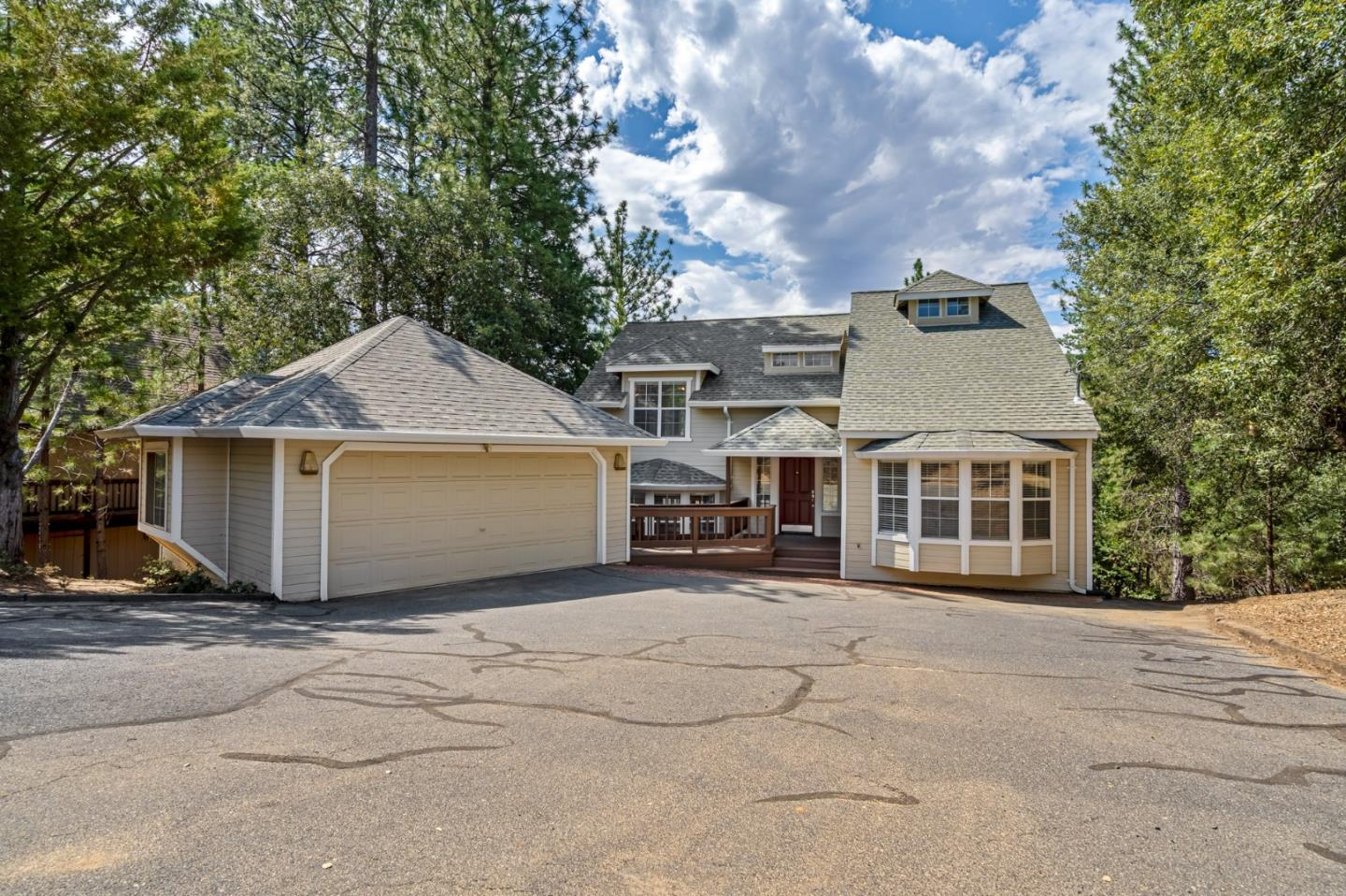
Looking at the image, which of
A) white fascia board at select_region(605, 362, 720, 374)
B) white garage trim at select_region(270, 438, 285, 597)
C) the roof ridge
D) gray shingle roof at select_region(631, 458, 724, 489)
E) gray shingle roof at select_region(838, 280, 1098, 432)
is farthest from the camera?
white fascia board at select_region(605, 362, 720, 374)

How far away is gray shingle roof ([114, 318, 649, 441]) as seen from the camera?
9.91 metres

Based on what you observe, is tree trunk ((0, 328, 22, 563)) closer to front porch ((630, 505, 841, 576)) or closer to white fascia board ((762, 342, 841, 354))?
front porch ((630, 505, 841, 576))

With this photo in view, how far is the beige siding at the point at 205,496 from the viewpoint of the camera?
10625mm

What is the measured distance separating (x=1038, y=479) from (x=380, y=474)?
12000mm

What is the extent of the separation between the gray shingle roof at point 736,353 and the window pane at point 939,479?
4443 millimetres

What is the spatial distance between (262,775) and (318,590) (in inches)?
257

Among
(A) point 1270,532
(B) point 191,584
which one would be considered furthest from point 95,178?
(A) point 1270,532

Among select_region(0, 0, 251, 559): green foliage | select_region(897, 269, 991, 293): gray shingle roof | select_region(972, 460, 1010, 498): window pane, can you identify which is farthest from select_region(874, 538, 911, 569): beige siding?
select_region(0, 0, 251, 559): green foliage

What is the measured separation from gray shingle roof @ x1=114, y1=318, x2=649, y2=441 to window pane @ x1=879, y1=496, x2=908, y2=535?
5.27m

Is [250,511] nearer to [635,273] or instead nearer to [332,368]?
[332,368]

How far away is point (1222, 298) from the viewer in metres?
9.84

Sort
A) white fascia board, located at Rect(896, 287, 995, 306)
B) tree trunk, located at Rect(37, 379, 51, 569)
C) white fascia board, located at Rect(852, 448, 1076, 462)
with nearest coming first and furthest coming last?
1. white fascia board, located at Rect(852, 448, 1076, 462)
2. tree trunk, located at Rect(37, 379, 51, 569)
3. white fascia board, located at Rect(896, 287, 995, 306)

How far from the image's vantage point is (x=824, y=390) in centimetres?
1767

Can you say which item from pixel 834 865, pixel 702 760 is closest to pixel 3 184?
pixel 702 760
